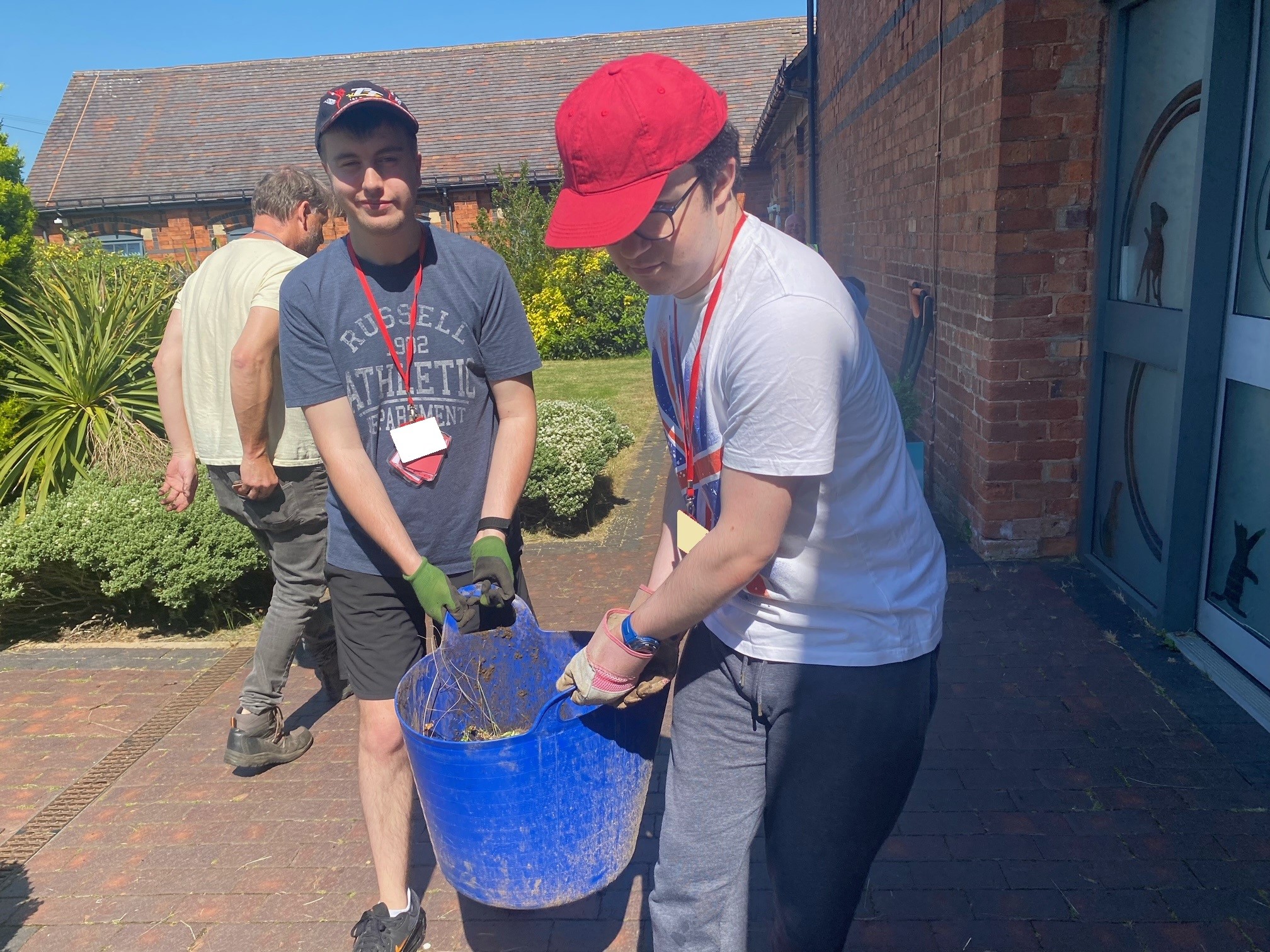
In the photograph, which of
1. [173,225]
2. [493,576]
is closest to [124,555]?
[493,576]

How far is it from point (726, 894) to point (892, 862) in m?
1.23

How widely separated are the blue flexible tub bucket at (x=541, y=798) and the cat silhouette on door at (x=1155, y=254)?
3.48 metres

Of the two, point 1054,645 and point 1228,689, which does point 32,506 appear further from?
point 1228,689

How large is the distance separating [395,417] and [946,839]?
82.0 inches

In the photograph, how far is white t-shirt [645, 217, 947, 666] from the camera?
1665mm

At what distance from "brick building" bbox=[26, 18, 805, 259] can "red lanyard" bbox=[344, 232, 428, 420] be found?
22.9 metres

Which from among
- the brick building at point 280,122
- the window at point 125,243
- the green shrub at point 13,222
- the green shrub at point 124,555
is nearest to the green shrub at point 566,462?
the green shrub at point 124,555

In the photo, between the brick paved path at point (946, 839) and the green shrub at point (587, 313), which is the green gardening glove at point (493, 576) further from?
the green shrub at point (587, 313)

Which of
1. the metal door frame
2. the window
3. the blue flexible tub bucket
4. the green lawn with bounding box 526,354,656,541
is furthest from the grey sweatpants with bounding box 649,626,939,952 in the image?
the window

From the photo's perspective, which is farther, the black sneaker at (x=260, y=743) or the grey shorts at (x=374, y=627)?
the black sneaker at (x=260, y=743)

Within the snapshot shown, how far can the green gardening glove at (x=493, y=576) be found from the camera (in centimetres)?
259

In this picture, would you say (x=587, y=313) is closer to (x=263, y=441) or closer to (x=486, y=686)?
(x=263, y=441)

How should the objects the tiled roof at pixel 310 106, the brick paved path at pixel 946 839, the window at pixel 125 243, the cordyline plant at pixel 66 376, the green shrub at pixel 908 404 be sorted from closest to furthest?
the brick paved path at pixel 946 839, the cordyline plant at pixel 66 376, the green shrub at pixel 908 404, the tiled roof at pixel 310 106, the window at pixel 125 243

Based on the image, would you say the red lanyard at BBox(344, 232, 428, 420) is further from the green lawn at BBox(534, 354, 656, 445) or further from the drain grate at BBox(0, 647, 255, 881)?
the green lawn at BBox(534, 354, 656, 445)
